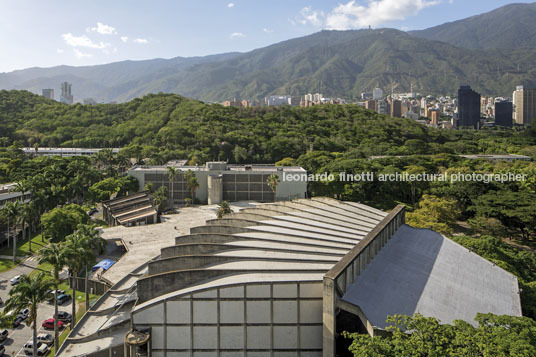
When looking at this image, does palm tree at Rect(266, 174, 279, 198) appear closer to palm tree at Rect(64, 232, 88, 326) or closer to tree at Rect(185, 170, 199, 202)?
tree at Rect(185, 170, 199, 202)

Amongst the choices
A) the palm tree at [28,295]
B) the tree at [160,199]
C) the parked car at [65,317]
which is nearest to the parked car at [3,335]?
the parked car at [65,317]

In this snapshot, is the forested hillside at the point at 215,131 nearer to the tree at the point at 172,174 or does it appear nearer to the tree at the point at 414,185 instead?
the tree at the point at 414,185

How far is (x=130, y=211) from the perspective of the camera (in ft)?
198

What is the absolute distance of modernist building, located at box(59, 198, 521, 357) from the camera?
73.9 feet

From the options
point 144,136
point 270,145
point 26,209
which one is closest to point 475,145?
point 270,145

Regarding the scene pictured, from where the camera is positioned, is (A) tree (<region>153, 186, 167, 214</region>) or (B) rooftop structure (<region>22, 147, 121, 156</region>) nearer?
(A) tree (<region>153, 186, 167, 214</region>)

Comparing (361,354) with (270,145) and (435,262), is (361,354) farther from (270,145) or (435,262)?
(270,145)

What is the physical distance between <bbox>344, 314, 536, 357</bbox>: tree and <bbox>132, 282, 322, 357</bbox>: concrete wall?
200 inches

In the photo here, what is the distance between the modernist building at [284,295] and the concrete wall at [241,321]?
61 millimetres

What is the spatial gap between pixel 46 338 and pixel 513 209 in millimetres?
58441

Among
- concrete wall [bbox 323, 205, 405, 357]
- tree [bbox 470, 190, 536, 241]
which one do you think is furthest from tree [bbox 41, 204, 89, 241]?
tree [bbox 470, 190, 536, 241]

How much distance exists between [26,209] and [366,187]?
55051 millimetres

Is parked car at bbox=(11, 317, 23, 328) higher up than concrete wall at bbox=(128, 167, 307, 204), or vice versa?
concrete wall at bbox=(128, 167, 307, 204)

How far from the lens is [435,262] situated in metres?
28.9
